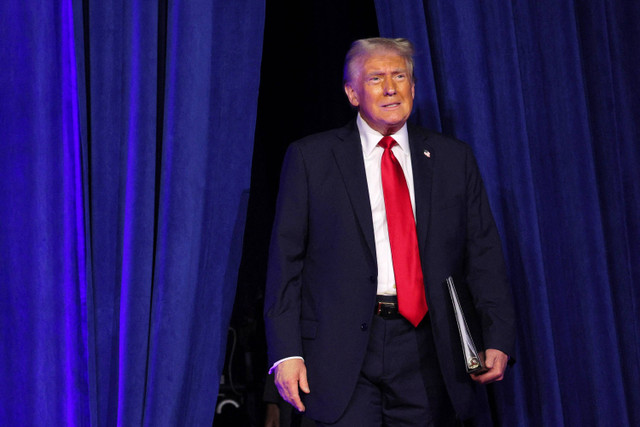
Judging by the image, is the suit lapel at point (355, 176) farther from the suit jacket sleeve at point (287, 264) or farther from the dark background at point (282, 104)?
the dark background at point (282, 104)

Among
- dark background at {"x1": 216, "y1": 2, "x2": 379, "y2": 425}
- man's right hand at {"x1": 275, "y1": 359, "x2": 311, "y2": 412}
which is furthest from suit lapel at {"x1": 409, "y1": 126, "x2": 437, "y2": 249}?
dark background at {"x1": 216, "y1": 2, "x2": 379, "y2": 425}

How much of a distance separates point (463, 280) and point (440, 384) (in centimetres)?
30

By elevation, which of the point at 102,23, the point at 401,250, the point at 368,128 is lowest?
the point at 401,250

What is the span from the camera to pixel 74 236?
6.47 ft

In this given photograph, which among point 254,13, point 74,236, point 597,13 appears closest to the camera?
point 74,236

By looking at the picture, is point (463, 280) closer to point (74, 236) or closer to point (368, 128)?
point (368, 128)

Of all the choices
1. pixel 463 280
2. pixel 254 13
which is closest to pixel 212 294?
pixel 463 280

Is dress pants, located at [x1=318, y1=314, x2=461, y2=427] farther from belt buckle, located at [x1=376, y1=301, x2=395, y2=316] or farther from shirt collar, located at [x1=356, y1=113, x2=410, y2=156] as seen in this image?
shirt collar, located at [x1=356, y1=113, x2=410, y2=156]

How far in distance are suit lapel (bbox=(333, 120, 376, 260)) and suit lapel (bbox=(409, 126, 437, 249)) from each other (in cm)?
13

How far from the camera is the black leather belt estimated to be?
73.6 inches

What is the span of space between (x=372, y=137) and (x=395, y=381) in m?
0.63

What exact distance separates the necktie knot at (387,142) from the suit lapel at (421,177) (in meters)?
0.06

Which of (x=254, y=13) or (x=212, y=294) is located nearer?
(x=212, y=294)

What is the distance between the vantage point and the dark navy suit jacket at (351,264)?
183cm
